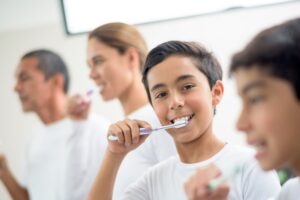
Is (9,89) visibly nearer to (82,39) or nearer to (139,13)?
(82,39)

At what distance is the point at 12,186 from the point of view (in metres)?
1.00

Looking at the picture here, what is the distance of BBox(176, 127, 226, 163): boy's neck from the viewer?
0.63 meters

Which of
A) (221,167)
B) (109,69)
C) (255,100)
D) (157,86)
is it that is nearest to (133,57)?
(109,69)

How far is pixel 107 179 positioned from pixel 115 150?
0.16ft

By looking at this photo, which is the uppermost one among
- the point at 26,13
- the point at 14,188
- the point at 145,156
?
the point at 26,13

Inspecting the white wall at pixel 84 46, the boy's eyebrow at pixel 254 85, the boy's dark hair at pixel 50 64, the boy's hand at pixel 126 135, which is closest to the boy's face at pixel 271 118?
the boy's eyebrow at pixel 254 85

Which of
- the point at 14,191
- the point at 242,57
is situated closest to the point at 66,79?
the point at 14,191

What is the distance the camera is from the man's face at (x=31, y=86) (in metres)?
1.02

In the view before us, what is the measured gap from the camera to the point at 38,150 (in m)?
1.00

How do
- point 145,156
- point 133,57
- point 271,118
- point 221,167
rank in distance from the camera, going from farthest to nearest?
point 133,57 → point 145,156 → point 221,167 → point 271,118

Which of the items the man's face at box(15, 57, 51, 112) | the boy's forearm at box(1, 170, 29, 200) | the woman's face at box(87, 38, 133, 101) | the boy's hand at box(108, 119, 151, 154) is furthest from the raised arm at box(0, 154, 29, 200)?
the boy's hand at box(108, 119, 151, 154)

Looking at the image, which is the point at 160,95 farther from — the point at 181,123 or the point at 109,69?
the point at 109,69

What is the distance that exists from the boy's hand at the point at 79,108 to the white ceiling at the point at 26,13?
0.24 m

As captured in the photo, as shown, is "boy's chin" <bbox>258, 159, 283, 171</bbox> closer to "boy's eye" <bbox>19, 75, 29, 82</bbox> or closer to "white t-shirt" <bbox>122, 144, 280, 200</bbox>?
"white t-shirt" <bbox>122, 144, 280, 200</bbox>
